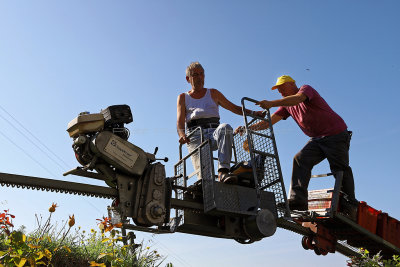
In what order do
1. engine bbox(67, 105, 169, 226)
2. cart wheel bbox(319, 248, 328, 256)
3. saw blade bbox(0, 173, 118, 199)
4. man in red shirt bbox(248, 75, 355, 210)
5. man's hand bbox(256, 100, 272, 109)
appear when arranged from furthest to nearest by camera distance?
1. cart wheel bbox(319, 248, 328, 256)
2. man in red shirt bbox(248, 75, 355, 210)
3. man's hand bbox(256, 100, 272, 109)
4. engine bbox(67, 105, 169, 226)
5. saw blade bbox(0, 173, 118, 199)

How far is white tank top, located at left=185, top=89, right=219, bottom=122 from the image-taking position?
6148 millimetres

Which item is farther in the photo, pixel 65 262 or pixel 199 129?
pixel 199 129

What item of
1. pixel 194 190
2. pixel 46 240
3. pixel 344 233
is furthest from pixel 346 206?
pixel 46 240

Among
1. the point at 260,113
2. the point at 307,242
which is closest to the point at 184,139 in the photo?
the point at 260,113

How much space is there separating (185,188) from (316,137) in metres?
2.49

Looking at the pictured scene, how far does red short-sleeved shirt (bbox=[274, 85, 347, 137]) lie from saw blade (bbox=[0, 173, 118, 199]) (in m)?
3.40

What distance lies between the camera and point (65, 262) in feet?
17.1

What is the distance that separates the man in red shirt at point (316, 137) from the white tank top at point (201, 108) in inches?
47.3

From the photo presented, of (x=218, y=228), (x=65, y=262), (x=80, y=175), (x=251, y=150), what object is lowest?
(x=65, y=262)

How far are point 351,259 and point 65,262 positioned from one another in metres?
4.45

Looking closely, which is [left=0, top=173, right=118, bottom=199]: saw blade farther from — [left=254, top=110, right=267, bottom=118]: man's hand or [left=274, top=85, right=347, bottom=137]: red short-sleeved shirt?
[left=274, top=85, right=347, bottom=137]: red short-sleeved shirt

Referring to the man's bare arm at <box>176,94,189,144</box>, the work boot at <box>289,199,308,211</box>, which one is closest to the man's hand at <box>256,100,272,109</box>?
the man's bare arm at <box>176,94,189,144</box>

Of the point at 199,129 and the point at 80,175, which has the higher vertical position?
the point at 199,129

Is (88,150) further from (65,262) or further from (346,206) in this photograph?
(346,206)
